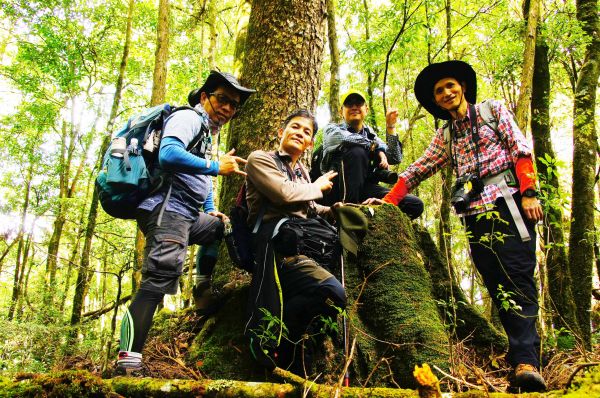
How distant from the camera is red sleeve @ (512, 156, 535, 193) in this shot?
3.15 m

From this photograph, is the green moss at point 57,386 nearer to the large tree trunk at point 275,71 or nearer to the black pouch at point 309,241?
the black pouch at point 309,241

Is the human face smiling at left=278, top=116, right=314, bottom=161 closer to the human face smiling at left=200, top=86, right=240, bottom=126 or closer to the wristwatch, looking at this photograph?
the human face smiling at left=200, top=86, right=240, bottom=126

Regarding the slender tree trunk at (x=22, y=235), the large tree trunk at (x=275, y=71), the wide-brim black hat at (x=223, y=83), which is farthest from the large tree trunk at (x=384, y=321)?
the slender tree trunk at (x=22, y=235)

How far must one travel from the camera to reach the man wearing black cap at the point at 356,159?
15.6 ft

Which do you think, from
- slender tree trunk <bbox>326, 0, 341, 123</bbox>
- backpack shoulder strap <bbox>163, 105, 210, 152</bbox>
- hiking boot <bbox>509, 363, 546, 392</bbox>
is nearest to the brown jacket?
backpack shoulder strap <bbox>163, 105, 210, 152</bbox>

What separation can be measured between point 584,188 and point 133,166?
22.2 ft

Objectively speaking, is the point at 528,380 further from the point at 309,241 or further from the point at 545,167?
the point at 545,167

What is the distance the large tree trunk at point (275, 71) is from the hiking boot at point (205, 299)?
94 centimetres

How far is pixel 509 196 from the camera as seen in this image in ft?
10.6

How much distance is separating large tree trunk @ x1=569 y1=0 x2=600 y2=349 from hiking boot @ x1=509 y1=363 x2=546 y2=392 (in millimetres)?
4174

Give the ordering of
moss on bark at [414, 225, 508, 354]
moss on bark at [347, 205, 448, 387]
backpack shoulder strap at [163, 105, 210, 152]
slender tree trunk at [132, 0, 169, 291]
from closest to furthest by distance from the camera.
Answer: moss on bark at [347, 205, 448, 387], backpack shoulder strap at [163, 105, 210, 152], moss on bark at [414, 225, 508, 354], slender tree trunk at [132, 0, 169, 291]

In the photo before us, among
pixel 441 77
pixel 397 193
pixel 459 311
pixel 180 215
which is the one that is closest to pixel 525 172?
pixel 441 77

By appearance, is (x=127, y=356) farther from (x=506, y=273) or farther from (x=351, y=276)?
(x=506, y=273)

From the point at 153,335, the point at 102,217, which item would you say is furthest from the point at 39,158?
the point at 153,335
